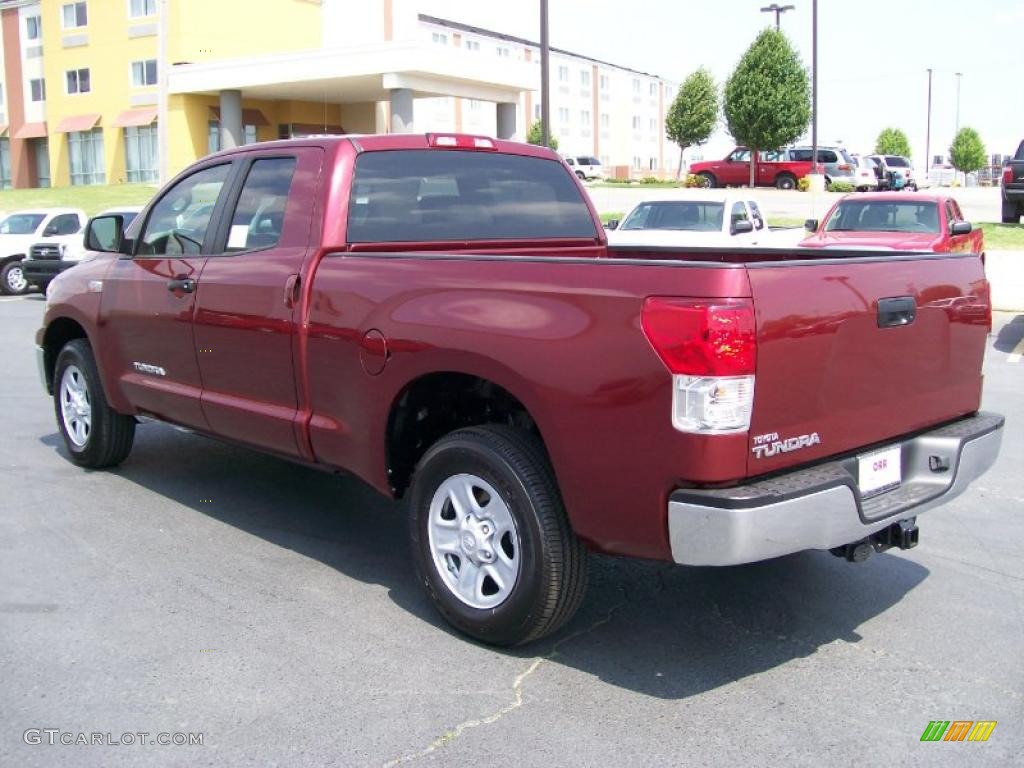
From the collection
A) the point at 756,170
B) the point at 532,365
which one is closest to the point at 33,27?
the point at 756,170

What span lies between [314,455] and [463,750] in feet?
6.09

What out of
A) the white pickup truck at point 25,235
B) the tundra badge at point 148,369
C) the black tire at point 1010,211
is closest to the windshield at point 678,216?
the white pickup truck at point 25,235

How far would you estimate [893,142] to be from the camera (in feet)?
301

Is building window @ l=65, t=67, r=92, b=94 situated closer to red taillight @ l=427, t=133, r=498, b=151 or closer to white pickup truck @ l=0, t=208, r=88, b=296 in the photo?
white pickup truck @ l=0, t=208, r=88, b=296

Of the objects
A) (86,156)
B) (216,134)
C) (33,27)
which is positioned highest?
(33,27)

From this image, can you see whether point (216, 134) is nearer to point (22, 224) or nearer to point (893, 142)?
point (22, 224)

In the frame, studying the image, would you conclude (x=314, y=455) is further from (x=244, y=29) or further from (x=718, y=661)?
(x=244, y=29)

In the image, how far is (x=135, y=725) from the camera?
11.9 feet

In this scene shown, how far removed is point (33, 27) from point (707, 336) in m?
59.2

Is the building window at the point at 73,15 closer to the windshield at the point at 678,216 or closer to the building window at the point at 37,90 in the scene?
the building window at the point at 37,90

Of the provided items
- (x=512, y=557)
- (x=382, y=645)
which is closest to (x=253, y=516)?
(x=382, y=645)

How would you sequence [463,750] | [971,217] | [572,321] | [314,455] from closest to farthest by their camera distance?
[463,750], [572,321], [314,455], [971,217]

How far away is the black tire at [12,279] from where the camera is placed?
20.7 metres

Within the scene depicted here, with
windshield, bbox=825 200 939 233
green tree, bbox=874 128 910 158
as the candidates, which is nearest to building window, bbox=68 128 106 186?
windshield, bbox=825 200 939 233
